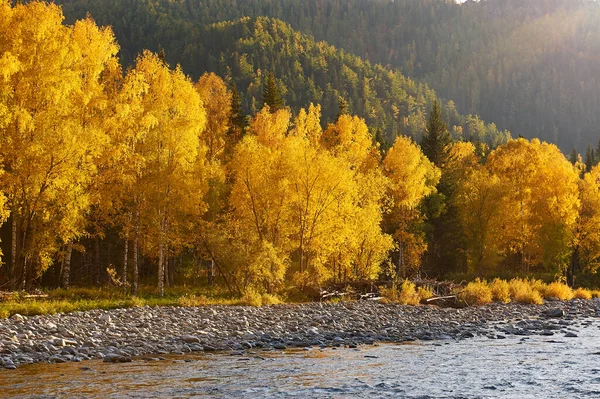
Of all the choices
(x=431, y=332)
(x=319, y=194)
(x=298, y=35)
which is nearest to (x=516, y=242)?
(x=319, y=194)

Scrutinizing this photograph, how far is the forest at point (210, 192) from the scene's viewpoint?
2433 centimetres

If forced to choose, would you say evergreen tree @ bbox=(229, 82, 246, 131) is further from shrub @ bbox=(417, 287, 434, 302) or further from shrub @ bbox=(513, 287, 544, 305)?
shrub @ bbox=(513, 287, 544, 305)

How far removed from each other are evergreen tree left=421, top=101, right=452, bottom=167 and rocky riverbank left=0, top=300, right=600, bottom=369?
3168cm

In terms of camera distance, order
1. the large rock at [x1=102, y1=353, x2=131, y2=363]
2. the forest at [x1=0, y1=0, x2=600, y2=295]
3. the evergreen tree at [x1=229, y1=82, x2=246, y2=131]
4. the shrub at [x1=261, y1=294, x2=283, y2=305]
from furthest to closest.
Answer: the evergreen tree at [x1=229, y1=82, x2=246, y2=131] → the shrub at [x1=261, y1=294, x2=283, y2=305] → the forest at [x1=0, y1=0, x2=600, y2=295] → the large rock at [x1=102, y1=353, x2=131, y2=363]

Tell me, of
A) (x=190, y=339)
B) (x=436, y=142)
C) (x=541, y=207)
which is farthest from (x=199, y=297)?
(x=436, y=142)

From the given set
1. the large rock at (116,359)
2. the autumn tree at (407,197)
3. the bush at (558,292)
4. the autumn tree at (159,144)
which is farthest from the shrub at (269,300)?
the bush at (558,292)

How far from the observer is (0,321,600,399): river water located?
11.1 metres

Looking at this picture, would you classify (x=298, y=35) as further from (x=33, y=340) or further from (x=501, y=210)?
(x=33, y=340)

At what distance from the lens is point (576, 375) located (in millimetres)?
13438

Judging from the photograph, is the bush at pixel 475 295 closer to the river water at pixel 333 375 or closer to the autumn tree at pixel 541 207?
the autumn tree at pixel 541 207

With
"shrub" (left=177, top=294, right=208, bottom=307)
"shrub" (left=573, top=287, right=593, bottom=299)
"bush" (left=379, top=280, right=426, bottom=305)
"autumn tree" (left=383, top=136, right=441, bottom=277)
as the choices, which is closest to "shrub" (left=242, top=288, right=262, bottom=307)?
"shrub" (left=177, top=294, right=208, bottom=307)

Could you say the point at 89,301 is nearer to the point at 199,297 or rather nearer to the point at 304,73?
the point at 199,297

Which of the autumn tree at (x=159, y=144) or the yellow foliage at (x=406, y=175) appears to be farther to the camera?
the yellow foliage at (x=406, y=175)

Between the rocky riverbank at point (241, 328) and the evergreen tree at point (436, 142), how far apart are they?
104 ft
